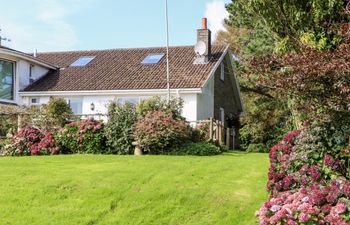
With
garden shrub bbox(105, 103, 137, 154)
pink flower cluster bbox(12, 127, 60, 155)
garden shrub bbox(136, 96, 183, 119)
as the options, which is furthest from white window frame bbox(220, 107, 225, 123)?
pink flower cluster bbox(12, 127, 60, 155)

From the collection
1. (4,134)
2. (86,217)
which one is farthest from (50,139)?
(86,217)

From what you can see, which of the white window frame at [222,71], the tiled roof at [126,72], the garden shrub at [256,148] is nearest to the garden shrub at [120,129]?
the tiled roof at [126,72]

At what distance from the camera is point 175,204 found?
993 centimetres

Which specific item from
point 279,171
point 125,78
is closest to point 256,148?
point 125,78

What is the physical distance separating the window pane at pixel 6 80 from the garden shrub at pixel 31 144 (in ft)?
24.9

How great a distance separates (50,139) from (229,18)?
46.3 feet

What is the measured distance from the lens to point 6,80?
26688mm

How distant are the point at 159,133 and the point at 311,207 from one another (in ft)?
33.4

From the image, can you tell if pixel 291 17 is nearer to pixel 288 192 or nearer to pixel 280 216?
pixel 288 192

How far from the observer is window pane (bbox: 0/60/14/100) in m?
26.4

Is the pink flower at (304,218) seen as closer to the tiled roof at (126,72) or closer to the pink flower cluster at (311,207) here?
the pink flower cluster at (311,207)

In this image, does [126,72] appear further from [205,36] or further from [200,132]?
[200,132]

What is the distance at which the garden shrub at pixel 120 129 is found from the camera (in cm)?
1825

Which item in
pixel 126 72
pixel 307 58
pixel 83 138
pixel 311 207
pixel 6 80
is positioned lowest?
pixel 311 207
